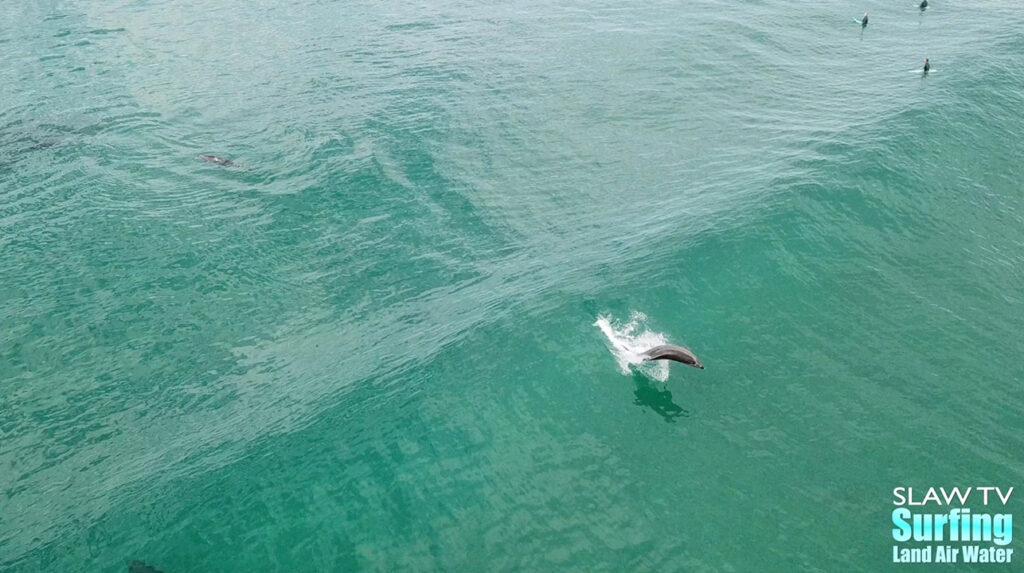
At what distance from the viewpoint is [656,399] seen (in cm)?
4766

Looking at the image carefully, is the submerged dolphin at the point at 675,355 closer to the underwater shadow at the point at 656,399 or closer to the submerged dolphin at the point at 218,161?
the underwater shadow at the point at 656,399

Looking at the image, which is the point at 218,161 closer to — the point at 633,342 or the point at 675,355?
the point at 633,342

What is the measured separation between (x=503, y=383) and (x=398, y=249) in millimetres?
19580

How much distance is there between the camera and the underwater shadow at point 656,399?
4647 centimetres

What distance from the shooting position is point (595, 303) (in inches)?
2168

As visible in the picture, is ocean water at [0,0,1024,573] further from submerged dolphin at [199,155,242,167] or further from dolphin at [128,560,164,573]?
submerged dolphin at [199,155,242,167]

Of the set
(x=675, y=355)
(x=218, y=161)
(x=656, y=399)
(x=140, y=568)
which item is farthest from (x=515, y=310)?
(x=218, y=161)

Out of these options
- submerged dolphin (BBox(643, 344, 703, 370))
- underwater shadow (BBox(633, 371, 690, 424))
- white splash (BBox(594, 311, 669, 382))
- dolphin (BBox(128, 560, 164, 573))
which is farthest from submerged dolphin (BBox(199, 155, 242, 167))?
submerged dolphin (BBox(643, 344, 703, 370))

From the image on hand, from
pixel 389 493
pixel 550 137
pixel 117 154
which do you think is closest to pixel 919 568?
pixel 389 493

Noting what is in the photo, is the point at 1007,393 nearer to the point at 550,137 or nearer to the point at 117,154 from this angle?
the point at 550,137

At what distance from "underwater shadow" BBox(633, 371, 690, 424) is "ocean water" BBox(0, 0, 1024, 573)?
8.0 inches

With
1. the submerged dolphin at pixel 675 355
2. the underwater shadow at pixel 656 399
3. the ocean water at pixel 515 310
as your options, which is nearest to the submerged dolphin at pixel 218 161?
the ocean water at pixel 515 310

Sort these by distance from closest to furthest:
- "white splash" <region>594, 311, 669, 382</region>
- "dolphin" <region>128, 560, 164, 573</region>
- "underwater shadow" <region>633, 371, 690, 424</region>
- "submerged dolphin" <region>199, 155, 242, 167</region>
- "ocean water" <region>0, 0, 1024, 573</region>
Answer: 1. "dolphin" <region>128, 560, 164, 573</region>
2. "ocean water" <region>0, 0, 1024, 573</region>
3. "underwater shadow" <region>633, 371, 690, 424</region>
4. "white splash" <region>594, 311, 669, 382</region>
5. "submerged dolphin" <region>199, 155, 242, 167</region>

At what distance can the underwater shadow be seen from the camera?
1829 inches
